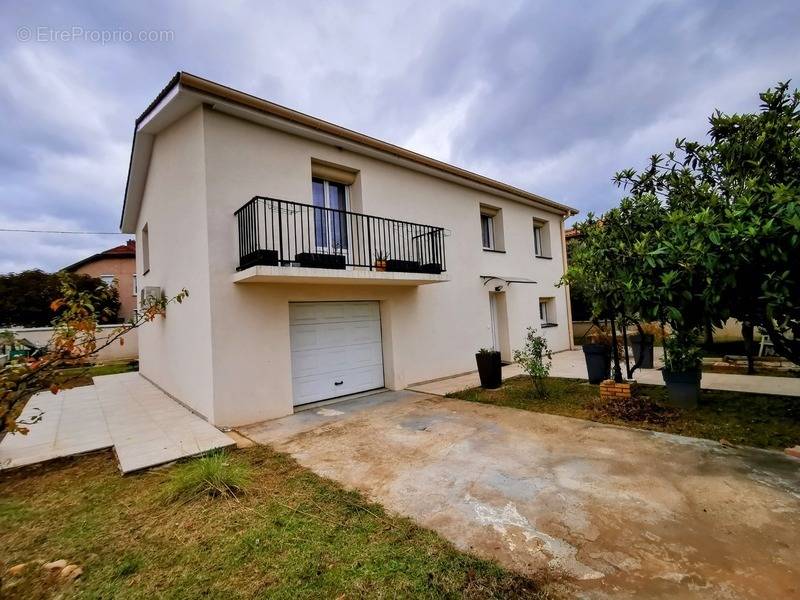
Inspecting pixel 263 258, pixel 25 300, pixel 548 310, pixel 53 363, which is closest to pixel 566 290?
pixel 548 310

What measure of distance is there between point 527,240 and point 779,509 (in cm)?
1116

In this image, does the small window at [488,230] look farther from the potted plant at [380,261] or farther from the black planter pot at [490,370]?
the potted plant at [380,261]

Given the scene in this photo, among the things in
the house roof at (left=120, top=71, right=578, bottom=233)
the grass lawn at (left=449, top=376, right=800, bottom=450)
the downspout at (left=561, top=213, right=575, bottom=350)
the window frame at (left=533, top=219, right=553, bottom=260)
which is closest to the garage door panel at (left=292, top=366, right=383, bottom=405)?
the grass lawn at (left=449, top=376, right=800, bottom=450)

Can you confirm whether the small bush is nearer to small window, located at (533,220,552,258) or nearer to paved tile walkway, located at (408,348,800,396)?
paved tile walkway, located at (408,348,800,396)

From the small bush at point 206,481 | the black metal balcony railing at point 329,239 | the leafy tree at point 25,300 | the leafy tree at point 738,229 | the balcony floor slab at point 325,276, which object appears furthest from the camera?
the leafy tree at point 25,300

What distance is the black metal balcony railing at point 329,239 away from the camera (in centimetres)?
606

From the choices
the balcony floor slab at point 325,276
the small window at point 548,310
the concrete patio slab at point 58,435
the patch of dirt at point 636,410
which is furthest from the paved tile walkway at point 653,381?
the concrete patio slab at point 58,435

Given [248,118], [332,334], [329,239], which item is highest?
[248,118]

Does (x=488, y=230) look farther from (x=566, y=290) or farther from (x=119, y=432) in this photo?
(x=119, y=432)

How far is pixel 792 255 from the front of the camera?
3318 mm

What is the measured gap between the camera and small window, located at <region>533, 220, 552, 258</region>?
14234mm

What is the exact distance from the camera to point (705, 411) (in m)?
5.50

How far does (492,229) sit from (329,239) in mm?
7028

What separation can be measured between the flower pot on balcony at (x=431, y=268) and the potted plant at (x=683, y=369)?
4729 mm
